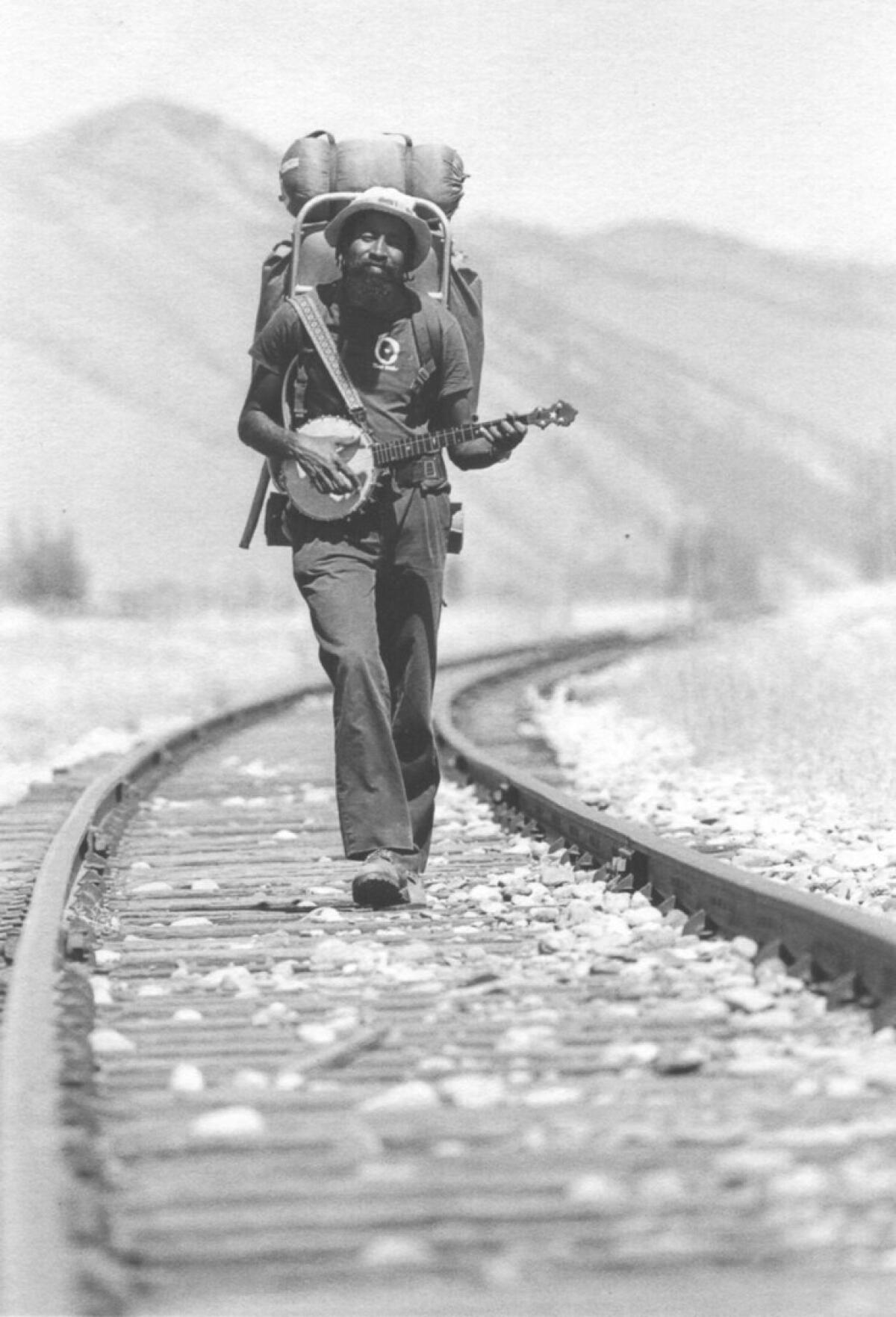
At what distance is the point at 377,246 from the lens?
6848mm

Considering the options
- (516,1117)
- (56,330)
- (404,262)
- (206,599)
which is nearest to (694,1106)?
(516,1117)

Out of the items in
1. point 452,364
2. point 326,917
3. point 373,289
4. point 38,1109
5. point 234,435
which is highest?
point 373,289

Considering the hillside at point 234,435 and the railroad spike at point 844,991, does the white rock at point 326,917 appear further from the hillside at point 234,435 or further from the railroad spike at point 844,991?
the hillside at point 234,435

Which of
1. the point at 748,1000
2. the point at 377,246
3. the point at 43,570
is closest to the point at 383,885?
the point at 377,246

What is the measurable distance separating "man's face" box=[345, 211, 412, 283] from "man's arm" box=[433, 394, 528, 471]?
1.44 feet

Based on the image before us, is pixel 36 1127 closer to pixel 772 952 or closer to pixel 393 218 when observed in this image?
pixel 772 952

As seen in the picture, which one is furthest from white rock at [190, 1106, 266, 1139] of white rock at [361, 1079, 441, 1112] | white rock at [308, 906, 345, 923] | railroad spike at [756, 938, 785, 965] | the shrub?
the shrub

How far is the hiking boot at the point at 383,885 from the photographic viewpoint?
22.1 feet

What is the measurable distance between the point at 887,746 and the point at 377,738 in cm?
612

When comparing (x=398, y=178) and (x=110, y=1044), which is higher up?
(x=398, y=178)

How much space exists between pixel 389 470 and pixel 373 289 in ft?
1.82

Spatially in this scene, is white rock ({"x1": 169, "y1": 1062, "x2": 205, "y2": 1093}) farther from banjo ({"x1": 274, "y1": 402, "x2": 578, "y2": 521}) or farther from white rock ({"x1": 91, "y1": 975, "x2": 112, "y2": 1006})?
banjo ({"x1": 274, "y1": 402, "x2": 578, "y2": 521})

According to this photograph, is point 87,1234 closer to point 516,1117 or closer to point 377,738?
point 516,1117

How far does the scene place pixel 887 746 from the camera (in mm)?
12484
